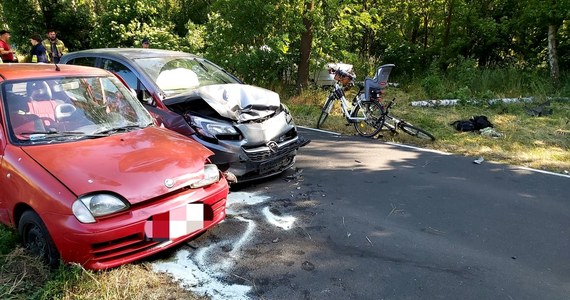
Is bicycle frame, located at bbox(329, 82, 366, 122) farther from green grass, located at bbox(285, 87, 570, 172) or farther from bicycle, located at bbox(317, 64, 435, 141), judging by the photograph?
green grass, located at bbox(285, 87, 570, 172)

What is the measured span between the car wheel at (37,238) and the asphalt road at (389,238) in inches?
32.3

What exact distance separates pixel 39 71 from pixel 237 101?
215 cm

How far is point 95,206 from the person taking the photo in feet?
9.43

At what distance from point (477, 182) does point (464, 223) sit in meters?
Result: 1.44

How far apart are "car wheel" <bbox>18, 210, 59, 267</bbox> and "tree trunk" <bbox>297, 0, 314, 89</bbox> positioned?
8835mm

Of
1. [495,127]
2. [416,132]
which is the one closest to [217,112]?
[416,132]

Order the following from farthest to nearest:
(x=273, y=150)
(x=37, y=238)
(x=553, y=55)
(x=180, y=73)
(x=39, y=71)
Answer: (x=553, y=55) < (x=180, y=73) < (x=273, y=150) < (x=39, y=71) < (x=37, y=238)

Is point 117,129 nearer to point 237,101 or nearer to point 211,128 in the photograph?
point 211,128

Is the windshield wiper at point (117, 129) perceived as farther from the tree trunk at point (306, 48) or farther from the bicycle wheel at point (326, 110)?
the tree trunk at point (306, 48)

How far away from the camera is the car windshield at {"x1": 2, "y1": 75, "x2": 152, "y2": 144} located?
353cm

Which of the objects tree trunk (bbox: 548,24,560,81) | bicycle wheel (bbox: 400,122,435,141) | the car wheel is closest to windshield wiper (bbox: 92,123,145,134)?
the car wheel

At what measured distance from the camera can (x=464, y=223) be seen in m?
4.20

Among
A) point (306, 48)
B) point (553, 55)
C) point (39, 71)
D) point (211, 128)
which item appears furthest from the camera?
point (553, 55)

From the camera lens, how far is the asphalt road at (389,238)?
3.10 metres
